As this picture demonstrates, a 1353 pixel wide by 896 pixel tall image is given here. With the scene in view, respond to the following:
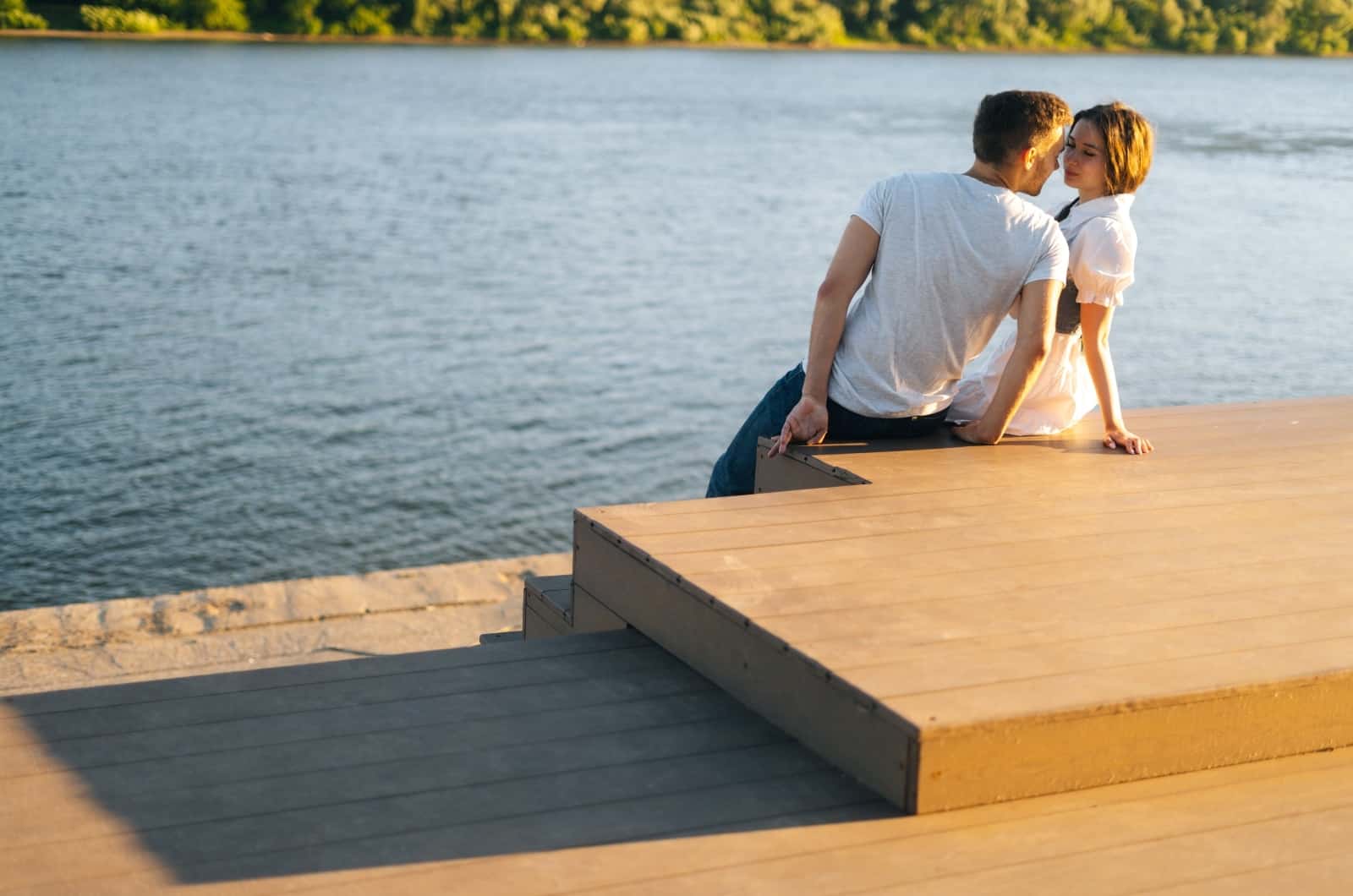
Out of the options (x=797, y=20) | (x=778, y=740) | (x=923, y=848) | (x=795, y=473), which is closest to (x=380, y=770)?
(x=778, y=740)

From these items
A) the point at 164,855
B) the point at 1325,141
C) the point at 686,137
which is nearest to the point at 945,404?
the point at 164,855

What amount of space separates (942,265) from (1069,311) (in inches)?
23.1

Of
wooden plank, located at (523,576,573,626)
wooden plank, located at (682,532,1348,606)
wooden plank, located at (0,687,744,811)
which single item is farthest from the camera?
wooden plank, located at (523,576,573,626)

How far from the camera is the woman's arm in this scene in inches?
165

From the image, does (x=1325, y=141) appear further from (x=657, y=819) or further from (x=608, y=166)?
(x=657, y=819)

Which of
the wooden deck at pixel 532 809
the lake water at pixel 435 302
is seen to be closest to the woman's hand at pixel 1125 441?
the wooden deck at pixel 532 809

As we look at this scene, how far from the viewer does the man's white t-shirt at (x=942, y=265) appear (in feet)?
12.8

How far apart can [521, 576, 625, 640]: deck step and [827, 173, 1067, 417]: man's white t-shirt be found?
1.06 m

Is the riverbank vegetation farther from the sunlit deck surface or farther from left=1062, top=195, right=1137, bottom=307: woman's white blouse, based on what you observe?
the sunlit deck surface

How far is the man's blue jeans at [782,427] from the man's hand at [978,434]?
3.9 inches

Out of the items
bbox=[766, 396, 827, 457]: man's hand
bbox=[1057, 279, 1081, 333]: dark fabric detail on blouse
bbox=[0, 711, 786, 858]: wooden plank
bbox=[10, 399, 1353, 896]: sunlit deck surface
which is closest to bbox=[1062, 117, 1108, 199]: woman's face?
bbox=[1057, 279, 1081, 333]: dark fabric detail on blouse

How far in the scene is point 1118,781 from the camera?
2688 millimetres

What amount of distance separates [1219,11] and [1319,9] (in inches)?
168

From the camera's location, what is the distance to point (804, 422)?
4.17 meters
